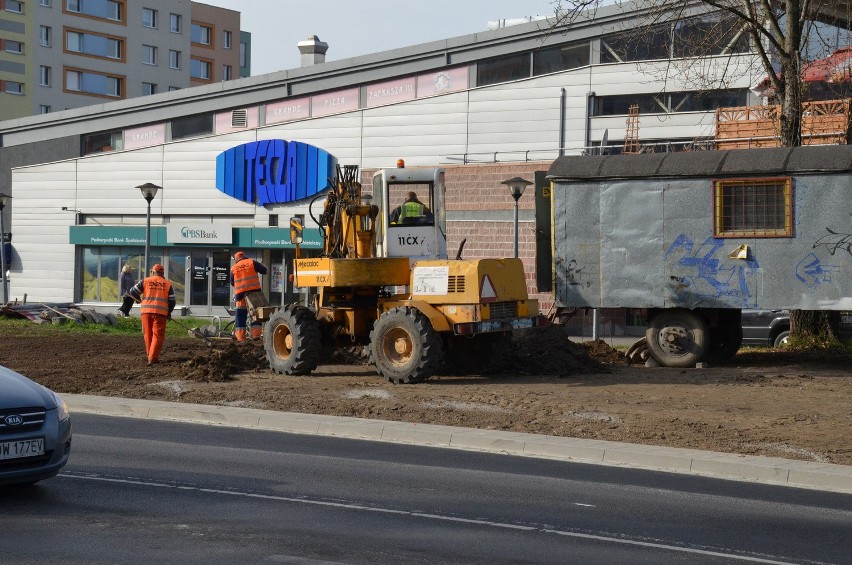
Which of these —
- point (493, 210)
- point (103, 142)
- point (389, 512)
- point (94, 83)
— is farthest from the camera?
point (94, 83)

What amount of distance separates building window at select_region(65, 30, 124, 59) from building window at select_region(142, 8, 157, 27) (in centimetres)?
287

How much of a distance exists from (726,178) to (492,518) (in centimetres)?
1224

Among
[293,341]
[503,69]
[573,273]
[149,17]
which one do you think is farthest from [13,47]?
[293,341]

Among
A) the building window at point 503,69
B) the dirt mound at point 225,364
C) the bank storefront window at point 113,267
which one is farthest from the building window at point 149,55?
the dirt mound at point 225,364

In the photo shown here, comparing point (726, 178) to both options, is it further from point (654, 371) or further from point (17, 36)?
point (17, 36)

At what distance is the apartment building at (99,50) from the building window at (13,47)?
7cm

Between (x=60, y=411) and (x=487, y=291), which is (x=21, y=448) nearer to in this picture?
(x=60, y=411)

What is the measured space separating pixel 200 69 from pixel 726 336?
3118 inches

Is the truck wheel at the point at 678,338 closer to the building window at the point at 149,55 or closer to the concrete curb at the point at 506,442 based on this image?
the concrete curb at the point at 506,442

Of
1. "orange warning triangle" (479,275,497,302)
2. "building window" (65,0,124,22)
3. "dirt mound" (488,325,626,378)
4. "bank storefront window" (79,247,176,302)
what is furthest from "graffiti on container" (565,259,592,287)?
"building window" (65,0,124,22)

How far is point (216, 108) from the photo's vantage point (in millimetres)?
44812

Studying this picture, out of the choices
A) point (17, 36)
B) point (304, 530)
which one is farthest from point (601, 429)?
point (17, 36)

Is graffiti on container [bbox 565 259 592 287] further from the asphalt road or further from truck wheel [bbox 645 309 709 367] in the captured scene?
the asphalt road

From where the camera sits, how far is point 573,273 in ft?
69.4
